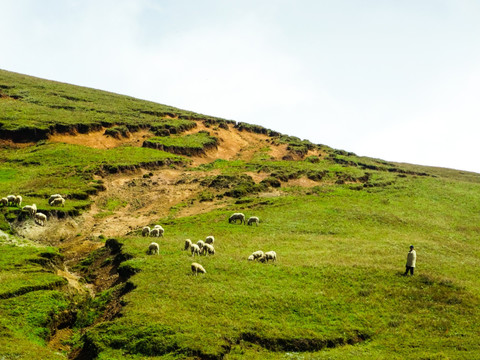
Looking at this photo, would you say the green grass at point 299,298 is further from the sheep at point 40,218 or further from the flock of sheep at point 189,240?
the sheep at point 40,218

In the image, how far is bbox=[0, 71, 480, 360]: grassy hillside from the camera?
1909cm

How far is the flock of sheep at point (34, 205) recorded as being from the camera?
38.5 meters

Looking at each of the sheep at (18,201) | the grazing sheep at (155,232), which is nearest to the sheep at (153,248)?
the grazing sheep at (155,232)

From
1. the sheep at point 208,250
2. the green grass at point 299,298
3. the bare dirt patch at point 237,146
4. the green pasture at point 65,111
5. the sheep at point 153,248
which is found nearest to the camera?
the green grass at point 299,298

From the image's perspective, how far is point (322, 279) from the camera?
2650 cm

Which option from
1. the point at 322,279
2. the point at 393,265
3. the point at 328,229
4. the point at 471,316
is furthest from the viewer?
the point at 328,229

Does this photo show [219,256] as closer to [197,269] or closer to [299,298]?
[197,269]

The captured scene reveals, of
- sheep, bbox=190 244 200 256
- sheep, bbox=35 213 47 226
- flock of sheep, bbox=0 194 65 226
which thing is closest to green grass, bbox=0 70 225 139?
flock of sheep, bbox=0 194 65 226

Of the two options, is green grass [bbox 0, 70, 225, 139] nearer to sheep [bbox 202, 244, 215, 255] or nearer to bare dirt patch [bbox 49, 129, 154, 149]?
bare dirt patch [bbox 49, 129, 154, 149]

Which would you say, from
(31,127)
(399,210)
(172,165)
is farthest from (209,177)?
(31,127)

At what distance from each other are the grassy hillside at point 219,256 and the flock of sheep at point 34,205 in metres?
0.73

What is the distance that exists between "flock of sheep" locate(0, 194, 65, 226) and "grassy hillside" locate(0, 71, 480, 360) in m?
0.73

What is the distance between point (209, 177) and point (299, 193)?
588 inches

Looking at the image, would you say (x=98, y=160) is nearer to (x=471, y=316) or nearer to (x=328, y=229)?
(x=328, y=229)
